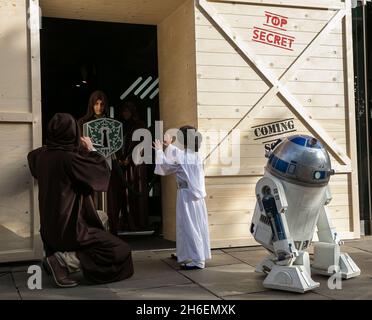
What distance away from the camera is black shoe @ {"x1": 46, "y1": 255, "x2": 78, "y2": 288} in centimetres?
483

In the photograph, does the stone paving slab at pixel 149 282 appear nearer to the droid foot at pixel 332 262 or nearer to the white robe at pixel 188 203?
the white robe at pixel 188 203

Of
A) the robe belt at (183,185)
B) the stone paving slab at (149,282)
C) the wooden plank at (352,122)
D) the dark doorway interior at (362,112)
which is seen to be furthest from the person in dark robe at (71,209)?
the dark doorway interior at (362,112)

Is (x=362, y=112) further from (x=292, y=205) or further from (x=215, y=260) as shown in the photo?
(x=292, y=205)

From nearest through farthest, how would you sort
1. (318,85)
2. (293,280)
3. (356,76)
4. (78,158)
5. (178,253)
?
(293,280), (78,158), (178,253), (318,85), (356,76)

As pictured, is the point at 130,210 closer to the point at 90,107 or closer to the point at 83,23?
the point at 90,107

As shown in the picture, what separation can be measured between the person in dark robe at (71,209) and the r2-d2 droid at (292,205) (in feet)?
4.92

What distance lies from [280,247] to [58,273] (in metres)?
2.08

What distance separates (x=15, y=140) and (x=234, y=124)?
8.93 ft

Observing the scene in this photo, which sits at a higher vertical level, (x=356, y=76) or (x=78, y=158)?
(x=356, y=76)

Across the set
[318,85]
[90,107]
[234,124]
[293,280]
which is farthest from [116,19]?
[293,280]

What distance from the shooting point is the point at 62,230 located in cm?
483

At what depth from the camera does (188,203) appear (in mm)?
5711

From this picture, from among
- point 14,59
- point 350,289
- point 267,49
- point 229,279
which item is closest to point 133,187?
point 14,59

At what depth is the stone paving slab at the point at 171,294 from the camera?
453 cm
